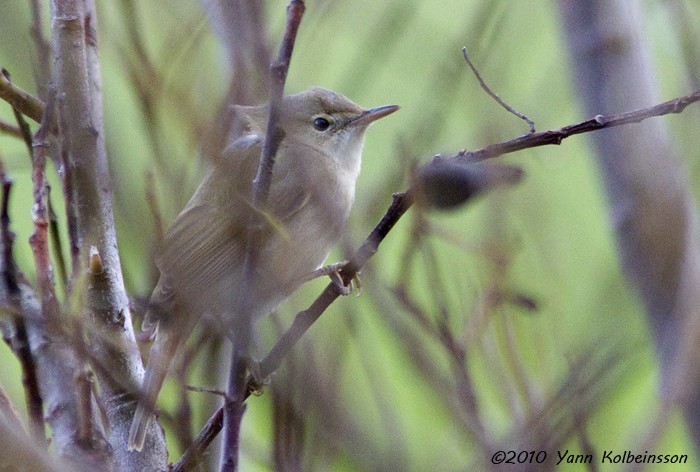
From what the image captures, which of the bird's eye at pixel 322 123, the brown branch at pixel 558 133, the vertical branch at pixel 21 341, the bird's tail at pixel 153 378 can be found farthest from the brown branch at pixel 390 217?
the bird's eye at pixel 322 123

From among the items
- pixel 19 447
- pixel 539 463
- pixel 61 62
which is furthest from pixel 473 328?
pixel 61 62

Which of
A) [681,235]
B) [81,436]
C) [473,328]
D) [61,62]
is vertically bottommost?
[681,235]

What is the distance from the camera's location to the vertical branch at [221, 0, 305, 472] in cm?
146

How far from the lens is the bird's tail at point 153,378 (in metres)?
1.71

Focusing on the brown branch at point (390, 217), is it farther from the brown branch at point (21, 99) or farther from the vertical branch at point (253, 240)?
the brown branch at point (21, 99)

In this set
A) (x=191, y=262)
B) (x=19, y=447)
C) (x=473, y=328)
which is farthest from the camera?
(x=191, y=262)

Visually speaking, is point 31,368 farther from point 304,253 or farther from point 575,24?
point 575,24

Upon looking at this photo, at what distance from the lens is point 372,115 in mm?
3455

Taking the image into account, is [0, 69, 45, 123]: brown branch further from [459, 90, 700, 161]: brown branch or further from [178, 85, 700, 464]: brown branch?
→ [459, 90, 700, 161]: brown branch

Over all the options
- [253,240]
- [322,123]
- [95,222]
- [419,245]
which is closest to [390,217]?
[419,245]

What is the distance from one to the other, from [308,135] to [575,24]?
3.94 feet

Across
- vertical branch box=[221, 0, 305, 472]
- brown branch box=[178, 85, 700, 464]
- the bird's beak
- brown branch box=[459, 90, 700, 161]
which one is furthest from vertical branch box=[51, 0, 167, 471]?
the bird's beak

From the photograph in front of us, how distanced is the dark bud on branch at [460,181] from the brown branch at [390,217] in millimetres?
76

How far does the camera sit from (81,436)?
1.56m
